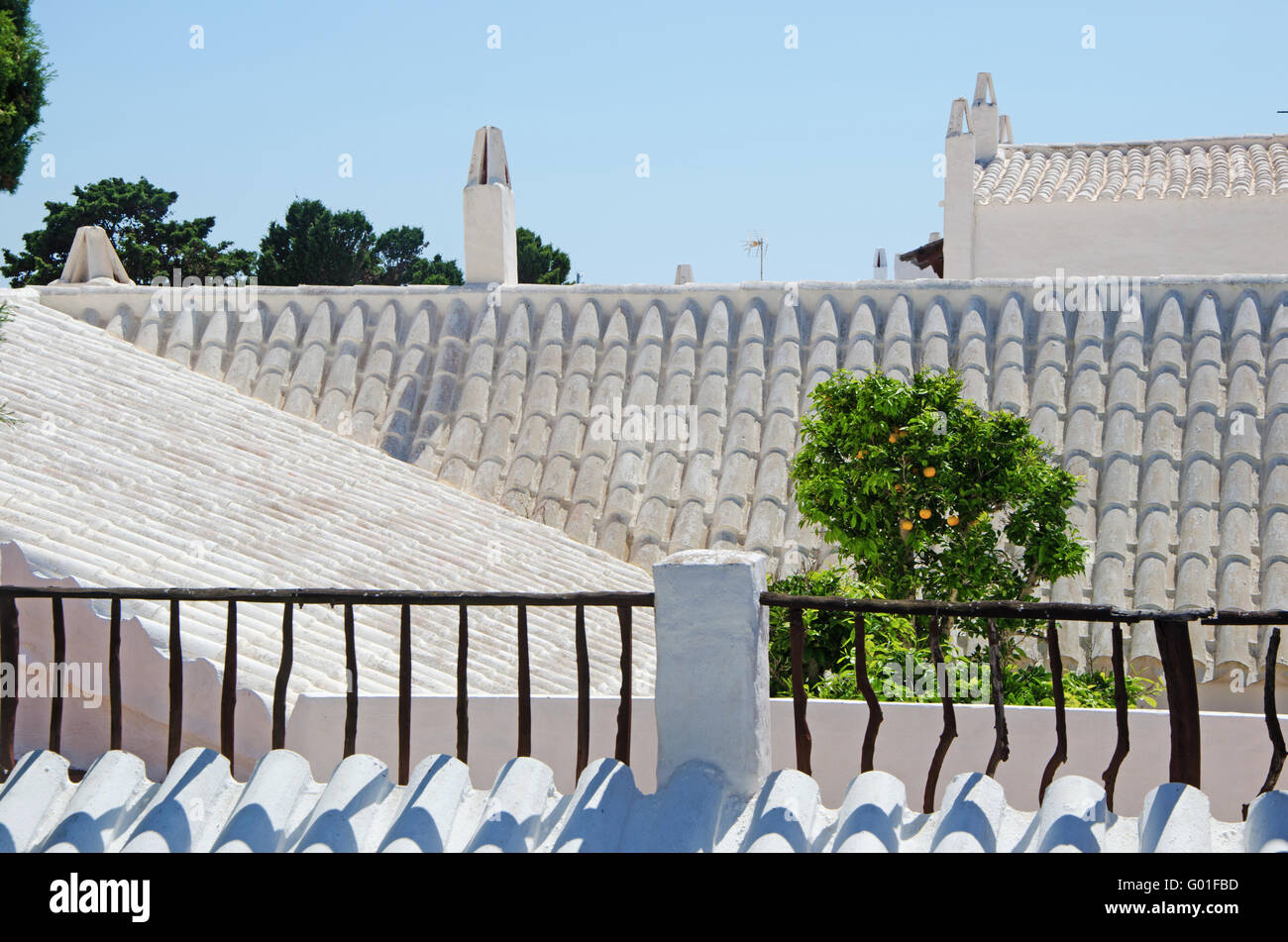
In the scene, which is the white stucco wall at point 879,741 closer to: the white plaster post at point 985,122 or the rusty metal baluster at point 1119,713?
the rusty metal baluster at point 1119,713

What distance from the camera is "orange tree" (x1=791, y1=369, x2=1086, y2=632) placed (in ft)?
27.9

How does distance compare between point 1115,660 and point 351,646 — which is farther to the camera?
point 351,646

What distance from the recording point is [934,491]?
856 cm

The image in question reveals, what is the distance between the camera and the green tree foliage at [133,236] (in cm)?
3722

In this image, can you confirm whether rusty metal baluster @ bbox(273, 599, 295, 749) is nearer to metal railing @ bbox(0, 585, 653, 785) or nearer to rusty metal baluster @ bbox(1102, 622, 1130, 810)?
metal railing @ bbox(0, 585, 653, 785)

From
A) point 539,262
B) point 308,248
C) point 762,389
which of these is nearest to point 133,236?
point 308,248

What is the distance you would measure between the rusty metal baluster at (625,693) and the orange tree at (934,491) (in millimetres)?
4169

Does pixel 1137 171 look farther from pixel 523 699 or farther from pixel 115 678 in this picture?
pixel 115 678

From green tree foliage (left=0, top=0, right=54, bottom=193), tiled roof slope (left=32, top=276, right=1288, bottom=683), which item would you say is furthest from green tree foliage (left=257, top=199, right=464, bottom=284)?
green tree foliage (left=0, top=0, right=54, bottom=193)

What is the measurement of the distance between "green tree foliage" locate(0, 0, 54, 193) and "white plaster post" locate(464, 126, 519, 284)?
5.56m

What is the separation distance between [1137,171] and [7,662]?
1836 cm
